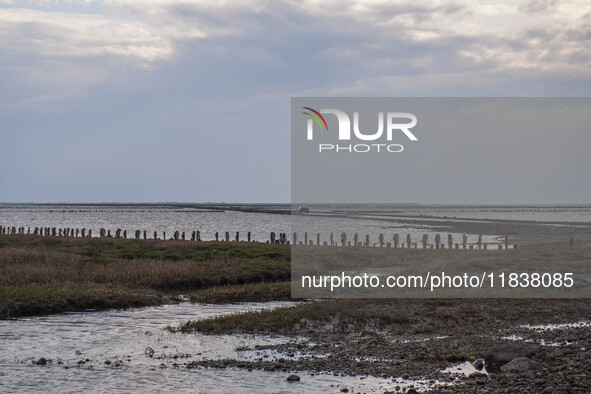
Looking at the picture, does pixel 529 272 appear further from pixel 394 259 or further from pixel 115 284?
pixel 115 284

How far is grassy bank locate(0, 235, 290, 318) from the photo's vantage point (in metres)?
22.8

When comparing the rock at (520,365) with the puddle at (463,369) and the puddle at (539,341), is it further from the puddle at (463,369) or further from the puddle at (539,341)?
the puddle at (539,341)

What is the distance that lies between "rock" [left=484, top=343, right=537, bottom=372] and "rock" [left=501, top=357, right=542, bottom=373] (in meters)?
0.30

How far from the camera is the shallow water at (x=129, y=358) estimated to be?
1250 centimetres

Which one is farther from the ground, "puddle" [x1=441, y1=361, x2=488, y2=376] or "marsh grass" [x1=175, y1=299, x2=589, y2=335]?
"puddle" [x1=441, y1=361, x2=488, y2=376]

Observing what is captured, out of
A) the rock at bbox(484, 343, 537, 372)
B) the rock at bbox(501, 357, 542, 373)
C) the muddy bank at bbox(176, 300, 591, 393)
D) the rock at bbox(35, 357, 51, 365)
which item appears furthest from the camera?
the rock at bbox(35, 357, 51, 365)

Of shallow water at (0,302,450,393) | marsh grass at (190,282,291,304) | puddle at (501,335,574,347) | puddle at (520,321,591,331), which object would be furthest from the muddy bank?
marsh grass at (190,282,291,304)

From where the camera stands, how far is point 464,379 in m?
12.3

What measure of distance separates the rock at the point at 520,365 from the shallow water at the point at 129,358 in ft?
5.60

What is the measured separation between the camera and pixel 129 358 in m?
14.9

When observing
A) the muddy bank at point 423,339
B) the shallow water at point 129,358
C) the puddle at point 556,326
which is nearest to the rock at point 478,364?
the muddy bank at point 423,339

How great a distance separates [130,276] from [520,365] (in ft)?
68.1

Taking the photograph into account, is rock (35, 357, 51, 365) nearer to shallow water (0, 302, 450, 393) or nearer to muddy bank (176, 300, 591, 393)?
shallow water (0, 302, 450, 393)

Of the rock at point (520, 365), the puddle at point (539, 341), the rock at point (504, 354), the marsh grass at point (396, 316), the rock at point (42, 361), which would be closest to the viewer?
the rock at point (520, 365)
